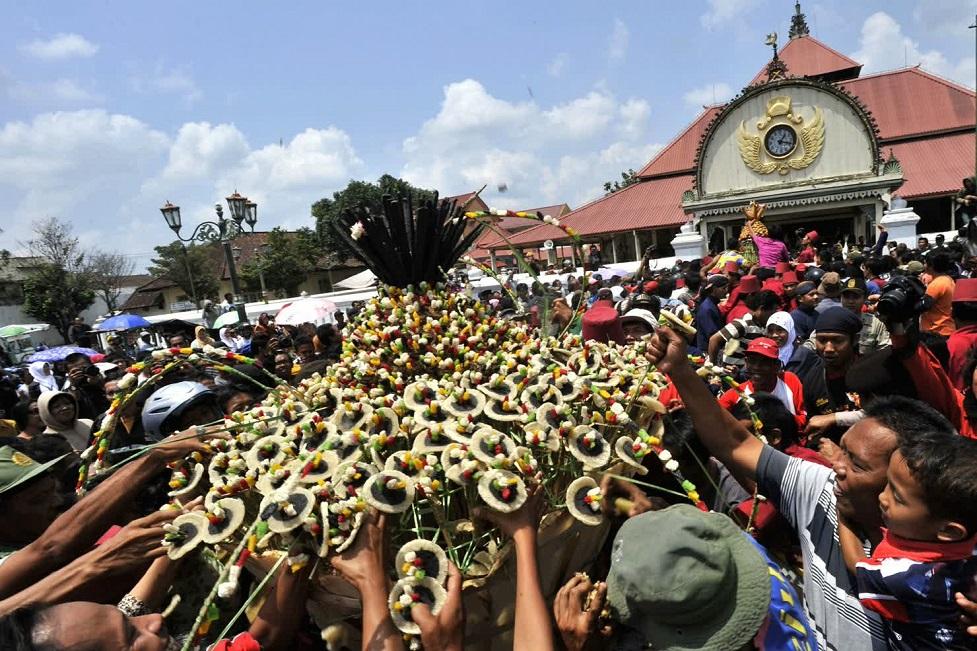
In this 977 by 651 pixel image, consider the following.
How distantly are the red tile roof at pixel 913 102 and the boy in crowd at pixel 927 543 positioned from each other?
29181 mm

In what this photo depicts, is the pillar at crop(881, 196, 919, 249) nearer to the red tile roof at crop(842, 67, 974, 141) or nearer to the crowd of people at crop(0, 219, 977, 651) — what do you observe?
the red tile roof at crop(842, 67, 974, 141)

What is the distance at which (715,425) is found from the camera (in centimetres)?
180

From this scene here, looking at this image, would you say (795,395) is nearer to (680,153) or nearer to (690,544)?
(690,544)

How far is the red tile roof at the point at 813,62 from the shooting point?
27891 mm

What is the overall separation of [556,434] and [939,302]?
4.43m

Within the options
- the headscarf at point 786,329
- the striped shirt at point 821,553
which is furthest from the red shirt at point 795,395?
the striped shirt at point 821,553

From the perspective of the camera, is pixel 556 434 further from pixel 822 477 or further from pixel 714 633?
pixel 822 477

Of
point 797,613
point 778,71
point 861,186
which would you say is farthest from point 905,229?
point 797,613

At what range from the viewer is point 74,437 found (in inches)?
161

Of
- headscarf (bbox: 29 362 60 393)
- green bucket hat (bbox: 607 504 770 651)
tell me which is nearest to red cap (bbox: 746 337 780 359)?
green bucket hat (bbox: 607 504 770 651)

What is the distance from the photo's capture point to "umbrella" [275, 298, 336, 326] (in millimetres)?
8539

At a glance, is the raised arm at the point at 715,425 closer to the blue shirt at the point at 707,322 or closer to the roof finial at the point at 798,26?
the blue shirt at the point at 707,322

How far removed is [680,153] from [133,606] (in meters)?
30.3

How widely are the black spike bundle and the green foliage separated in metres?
35.2
